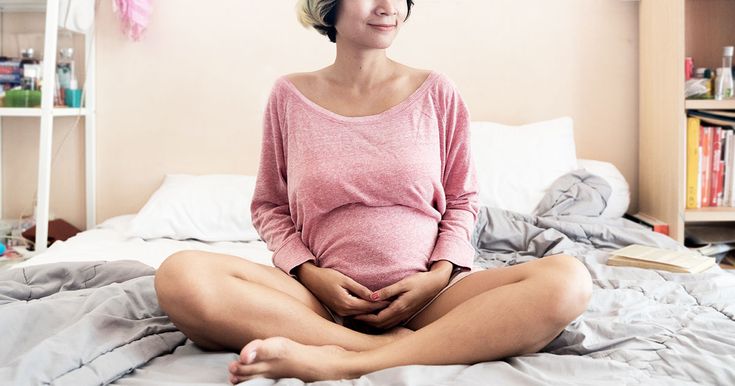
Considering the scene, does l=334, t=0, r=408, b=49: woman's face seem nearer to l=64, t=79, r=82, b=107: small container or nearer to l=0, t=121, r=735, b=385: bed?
l=0, t=121, r=735, b=385: bed

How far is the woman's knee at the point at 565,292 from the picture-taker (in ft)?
3.43

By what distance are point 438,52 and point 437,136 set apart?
1.28 m

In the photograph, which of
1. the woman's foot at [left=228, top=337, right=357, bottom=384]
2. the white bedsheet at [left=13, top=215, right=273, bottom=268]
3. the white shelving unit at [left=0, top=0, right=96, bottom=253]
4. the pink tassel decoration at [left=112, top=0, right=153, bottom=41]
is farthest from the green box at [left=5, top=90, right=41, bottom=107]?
the woman's foot at [left=228, top=337, right=357, bottom=384]

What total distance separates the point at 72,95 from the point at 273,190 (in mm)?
1342

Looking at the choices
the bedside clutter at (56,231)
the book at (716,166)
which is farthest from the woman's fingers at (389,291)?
the bedside clutter at (56,231)

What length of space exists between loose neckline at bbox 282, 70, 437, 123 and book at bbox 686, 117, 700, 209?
1.22 meters

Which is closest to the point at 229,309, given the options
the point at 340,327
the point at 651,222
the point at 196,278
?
the point at 196,278

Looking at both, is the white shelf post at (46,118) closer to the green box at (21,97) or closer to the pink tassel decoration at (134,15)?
the green box at (21,97)

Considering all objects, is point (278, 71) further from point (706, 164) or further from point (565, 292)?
point (565, 292)

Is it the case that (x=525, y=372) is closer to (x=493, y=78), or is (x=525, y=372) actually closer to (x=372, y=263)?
(x=372, y=263)

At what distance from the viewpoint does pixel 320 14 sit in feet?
4.37

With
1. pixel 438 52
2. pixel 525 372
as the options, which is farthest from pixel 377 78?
pixel 438 52

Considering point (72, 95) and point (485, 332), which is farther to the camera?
point (72, 95)

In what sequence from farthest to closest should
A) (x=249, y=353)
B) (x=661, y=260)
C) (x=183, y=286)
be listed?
(x=661, y=260) → (x=183, y=286) → (x=249, y=353)
